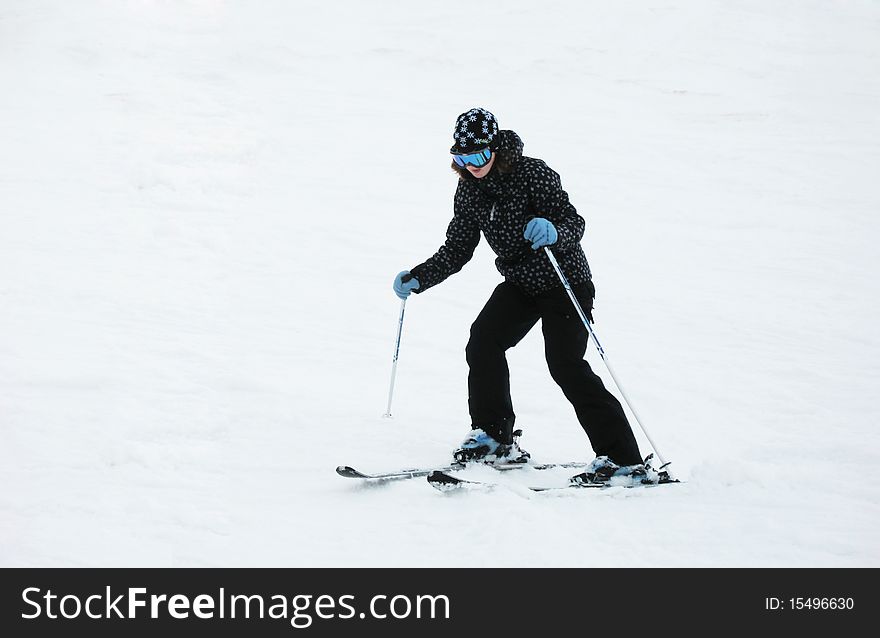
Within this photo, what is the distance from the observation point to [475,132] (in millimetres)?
3984

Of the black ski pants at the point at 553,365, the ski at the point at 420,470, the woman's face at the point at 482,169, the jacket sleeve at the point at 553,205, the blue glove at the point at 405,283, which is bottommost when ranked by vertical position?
the ski at the point at 420,470

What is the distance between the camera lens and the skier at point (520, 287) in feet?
13.3

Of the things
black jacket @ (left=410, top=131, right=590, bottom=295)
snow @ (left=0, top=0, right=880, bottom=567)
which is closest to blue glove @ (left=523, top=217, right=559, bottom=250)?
black jacket @ (left=410, top=131, right=590, bottom=295)

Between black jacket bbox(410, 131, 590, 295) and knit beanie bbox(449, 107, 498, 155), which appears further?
black jacket bbox(410, 131, 590, 295)

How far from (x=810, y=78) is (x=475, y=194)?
15.0 m

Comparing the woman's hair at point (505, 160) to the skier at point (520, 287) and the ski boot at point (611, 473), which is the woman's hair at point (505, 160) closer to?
the skier at point (520, 287)

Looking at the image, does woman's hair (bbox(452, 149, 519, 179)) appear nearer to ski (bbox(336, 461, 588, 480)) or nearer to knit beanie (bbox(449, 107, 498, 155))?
knit beanie (bbox(449, 107, 498, 155))

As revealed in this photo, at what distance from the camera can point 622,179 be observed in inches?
487

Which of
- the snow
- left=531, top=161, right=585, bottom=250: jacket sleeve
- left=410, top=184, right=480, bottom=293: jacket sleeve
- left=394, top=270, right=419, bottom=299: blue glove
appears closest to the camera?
the snow

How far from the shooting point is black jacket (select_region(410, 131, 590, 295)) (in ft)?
13.5

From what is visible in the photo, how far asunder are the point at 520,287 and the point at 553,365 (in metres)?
0.45

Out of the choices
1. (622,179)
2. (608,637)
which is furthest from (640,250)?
(608,637)

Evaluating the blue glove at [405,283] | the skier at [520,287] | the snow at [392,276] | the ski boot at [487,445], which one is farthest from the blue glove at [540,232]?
the snow at [392,276]

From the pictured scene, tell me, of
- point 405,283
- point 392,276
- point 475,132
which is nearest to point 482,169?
point 475,132
